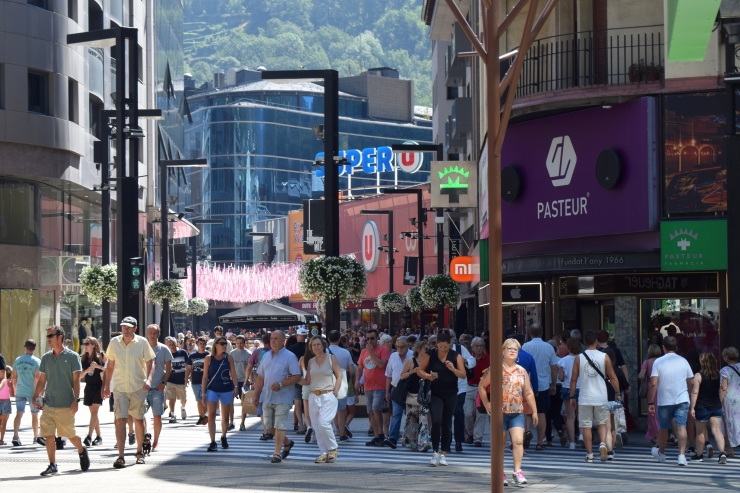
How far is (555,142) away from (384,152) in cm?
7724

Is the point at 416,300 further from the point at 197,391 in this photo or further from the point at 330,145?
the point at 197,391

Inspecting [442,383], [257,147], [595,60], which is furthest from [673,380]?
[257,147]

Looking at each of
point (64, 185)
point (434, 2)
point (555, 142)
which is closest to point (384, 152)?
point (434, 2)

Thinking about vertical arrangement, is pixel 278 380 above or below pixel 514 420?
above

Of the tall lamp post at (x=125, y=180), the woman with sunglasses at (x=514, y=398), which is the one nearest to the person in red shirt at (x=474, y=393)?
the woman with sunglasses at (x=514, y=398)

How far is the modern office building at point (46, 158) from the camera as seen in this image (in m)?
37.1

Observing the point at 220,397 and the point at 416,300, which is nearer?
the point at 220,397

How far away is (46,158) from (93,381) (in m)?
20.2

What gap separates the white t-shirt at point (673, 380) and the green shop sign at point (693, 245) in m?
5.92

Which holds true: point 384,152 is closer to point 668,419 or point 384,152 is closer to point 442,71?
point 442,71

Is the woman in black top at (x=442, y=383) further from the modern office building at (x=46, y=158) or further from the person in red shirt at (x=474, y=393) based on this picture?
the modern office building at (x=46, y=158)

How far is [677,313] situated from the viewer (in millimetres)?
23078

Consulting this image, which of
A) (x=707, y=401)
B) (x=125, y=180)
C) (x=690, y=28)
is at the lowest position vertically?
(x=707, y=401)

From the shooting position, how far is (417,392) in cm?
1812
